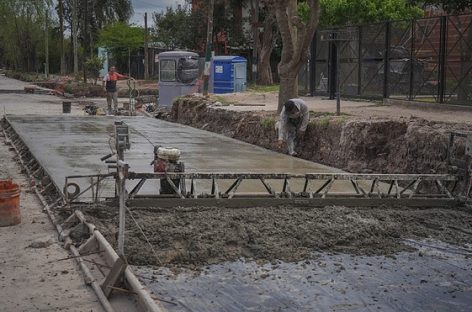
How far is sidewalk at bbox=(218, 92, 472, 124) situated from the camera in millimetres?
14578

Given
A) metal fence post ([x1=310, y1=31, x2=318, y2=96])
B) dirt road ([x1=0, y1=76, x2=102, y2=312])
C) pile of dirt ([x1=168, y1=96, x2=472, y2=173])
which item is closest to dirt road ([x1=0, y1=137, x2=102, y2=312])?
dirt road ([x1=0, y1=76, x2=102, y2=312])

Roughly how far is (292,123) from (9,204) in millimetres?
7545

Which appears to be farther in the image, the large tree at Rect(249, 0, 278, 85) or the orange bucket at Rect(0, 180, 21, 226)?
the large tree at Rect(249, 0, 278, 85)

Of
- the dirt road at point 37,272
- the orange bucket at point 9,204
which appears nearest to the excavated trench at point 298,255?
the dirt road at point 37,272

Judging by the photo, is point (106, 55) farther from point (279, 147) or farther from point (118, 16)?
point (279, 147)

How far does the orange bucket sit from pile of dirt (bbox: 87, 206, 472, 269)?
1025 millimetres

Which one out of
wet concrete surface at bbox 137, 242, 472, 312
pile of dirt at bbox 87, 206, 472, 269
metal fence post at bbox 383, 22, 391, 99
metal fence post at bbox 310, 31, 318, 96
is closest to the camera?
wet concrete surface at bbox 137, 242, 472, 312

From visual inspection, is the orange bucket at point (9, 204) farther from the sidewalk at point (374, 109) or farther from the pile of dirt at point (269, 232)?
the sidewalk at point (374, 109)

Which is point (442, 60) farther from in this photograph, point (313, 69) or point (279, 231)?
point (279, 231)

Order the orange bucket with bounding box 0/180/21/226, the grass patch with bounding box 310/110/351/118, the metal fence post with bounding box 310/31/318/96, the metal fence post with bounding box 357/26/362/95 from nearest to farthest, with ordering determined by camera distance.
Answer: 1. the orange bucket with bounding box 0/180/21/226
2. the grass patch with bounding box 310/110/351/118
3. the metal fence post with bounding box 357/26/362/95
4. the metal fence post with bounding box 310/31/318/96

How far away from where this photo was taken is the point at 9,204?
807cm

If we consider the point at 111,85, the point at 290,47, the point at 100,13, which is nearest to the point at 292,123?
the point at 290,47

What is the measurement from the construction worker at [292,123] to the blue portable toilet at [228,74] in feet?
47.4

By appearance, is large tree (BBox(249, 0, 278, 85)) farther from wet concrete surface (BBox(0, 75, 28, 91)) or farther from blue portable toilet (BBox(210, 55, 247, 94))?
wet concrete surface (BBox(0, 75, 28, 91))
